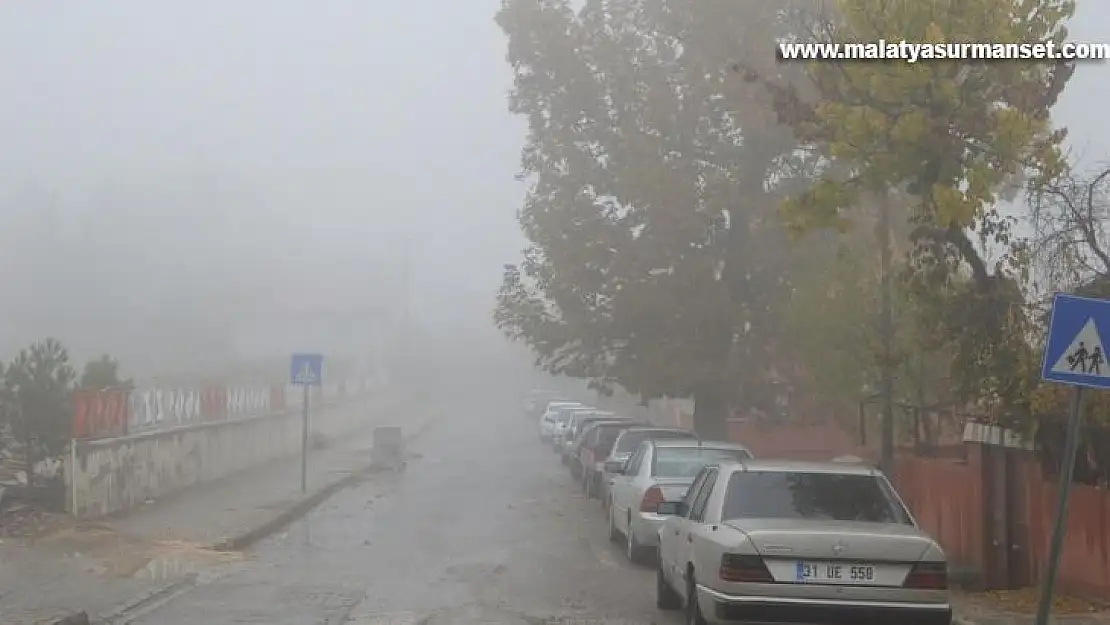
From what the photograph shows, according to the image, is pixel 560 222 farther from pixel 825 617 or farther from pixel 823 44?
pixel 825 617

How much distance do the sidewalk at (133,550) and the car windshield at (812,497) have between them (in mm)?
5956

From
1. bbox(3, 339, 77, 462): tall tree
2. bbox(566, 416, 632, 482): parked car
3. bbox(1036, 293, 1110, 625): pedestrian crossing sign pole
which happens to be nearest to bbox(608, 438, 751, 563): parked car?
bbox(1036, 293, 1110, 625): pedestrian crossing sign pole

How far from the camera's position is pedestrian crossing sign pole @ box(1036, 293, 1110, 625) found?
8.80 meters

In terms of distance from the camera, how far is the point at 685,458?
56.1ft

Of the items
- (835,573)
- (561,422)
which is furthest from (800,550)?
(561,422)

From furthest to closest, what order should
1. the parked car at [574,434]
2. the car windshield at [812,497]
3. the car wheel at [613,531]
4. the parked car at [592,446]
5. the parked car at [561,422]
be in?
the parked car at [561,422], the parked car at [574,434], the parked car at [592,446], the car wheel at [613,531], the car windshield at [812,497]

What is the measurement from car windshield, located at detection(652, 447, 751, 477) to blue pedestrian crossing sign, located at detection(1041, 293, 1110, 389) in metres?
7.92

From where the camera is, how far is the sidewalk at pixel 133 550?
1294 cm

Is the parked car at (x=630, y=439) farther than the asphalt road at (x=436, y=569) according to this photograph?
Yes

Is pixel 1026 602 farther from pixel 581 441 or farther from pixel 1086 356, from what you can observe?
pixel 581 441

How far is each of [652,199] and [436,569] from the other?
1342 centimetres

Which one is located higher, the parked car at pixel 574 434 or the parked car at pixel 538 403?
the parked car at pixel 574 434

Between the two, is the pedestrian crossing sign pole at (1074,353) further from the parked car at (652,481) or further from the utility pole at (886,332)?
the utility pole at (886,332)

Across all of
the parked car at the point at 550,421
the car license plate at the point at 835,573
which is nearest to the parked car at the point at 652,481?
the car license plate at the point at 835,573
